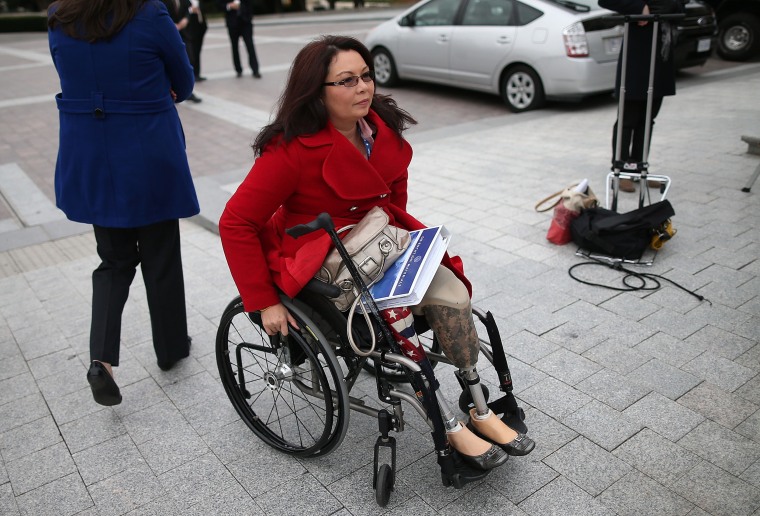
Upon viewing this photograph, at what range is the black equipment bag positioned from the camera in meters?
4.23

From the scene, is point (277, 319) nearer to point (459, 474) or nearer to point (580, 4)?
point (459, 474)

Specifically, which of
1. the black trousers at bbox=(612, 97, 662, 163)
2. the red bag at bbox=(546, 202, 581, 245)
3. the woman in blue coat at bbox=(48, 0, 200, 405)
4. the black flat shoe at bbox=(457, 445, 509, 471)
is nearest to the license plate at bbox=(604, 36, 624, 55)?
the black trousers at bbox=(612, 97, 662, 163)

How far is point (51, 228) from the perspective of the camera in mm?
5598

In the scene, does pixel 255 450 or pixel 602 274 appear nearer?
pixel 255 450

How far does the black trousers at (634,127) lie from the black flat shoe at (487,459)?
11.0 feet

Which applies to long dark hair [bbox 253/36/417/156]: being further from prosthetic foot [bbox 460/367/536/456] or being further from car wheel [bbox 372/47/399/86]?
car wheel [bbox 372/47/399/86]

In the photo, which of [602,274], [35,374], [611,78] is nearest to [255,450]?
[35,374]

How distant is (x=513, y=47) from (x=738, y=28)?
5083 millimetres

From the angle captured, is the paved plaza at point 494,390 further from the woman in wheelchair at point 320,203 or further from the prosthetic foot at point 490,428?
the woman in wheelchair at point 320,203

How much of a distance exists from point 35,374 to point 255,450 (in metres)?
1.37

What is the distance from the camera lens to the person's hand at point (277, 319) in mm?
2436

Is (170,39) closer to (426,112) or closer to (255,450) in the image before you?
(255,450)

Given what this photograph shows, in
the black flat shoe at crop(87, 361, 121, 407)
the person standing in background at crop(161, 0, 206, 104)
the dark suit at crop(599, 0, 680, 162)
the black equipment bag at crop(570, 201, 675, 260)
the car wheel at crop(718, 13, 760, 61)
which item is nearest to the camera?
the black flat shoe at crop(87, 361, 121, 407)

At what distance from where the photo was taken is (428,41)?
9727 mm
